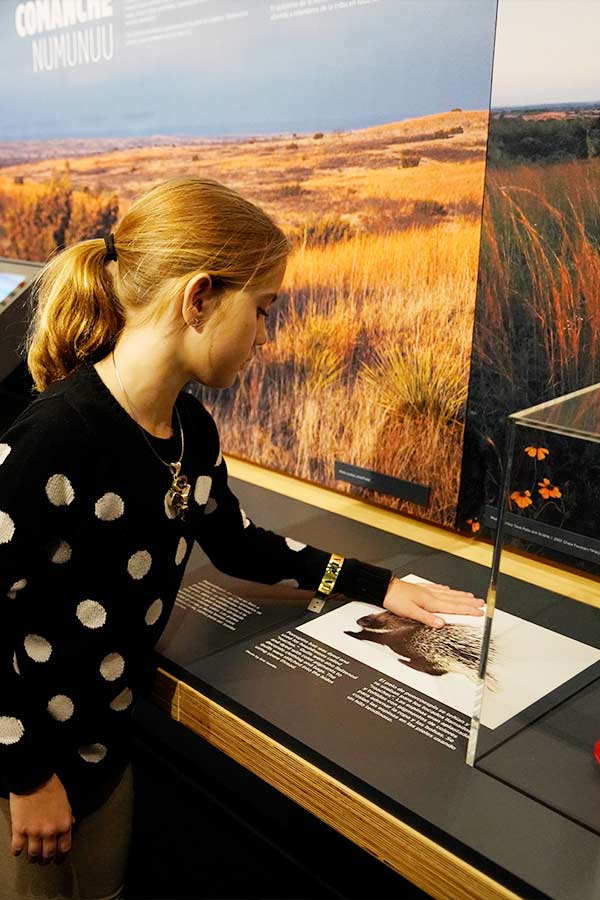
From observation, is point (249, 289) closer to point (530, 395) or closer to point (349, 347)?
point (530, 395)

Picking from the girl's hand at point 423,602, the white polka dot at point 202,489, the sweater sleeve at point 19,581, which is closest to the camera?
the sweater sleeve at point 19,581

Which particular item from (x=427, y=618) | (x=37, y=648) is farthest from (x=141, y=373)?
(x=427, y=618)

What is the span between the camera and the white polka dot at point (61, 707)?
112 centimetres

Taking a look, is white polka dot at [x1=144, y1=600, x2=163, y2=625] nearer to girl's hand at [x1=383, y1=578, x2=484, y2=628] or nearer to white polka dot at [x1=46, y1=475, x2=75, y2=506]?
white polka dot at [x1=46, y1=475, x2=75, y2=506]

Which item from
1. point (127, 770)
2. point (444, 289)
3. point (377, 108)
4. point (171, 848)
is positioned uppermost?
point (377, 108)

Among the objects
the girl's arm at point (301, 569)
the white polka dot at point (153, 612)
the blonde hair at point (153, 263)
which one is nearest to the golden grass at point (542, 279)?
the girl's arm at point (301, 569)

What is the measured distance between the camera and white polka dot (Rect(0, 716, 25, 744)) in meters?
1.06

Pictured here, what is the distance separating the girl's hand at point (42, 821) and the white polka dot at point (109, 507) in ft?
1.07

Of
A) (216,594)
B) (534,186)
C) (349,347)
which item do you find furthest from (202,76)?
(216,594)

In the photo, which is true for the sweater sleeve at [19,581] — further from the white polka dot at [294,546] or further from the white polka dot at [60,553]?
the white polka dot at [294,546]

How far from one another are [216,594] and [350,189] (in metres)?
0.86

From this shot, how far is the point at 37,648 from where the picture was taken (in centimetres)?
110

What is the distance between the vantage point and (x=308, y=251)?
1.93 m

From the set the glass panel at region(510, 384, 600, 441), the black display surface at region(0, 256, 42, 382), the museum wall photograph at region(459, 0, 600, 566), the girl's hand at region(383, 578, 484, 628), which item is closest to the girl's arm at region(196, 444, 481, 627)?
the girl's hand at region(383, 578, 484, 628)
